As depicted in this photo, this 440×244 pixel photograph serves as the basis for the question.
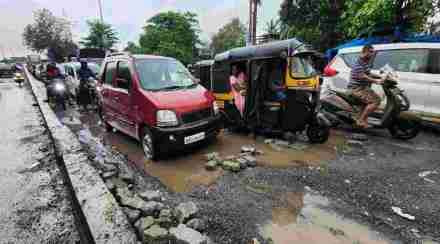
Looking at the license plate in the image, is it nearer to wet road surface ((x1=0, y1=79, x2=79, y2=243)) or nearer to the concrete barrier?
the concrete barrier

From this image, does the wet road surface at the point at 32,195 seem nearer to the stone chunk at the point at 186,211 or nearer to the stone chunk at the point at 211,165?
the stone chunk at the point at 186,211

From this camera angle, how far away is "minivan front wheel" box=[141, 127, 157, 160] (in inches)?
152

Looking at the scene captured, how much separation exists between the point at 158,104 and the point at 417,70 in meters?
5.44

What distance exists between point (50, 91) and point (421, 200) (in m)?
10.9

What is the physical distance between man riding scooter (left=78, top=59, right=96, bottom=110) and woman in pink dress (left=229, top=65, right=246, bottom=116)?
6.29 meters

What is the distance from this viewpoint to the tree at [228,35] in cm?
3872

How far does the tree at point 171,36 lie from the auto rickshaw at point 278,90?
24102 mm

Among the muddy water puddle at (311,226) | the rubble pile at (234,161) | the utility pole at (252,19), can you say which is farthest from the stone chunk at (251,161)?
the utility pole at (252,19)

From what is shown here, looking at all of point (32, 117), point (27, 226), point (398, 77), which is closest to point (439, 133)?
point (398, 77)

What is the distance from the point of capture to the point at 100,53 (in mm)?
14086

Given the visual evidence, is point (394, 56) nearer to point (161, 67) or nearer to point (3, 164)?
point (161, 67)

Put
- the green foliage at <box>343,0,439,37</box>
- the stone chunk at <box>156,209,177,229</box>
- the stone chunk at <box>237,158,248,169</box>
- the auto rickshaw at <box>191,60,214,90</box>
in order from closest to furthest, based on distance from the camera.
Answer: the stone chunk at <box>156,209,177,229</box> → the stone chunk at <box>237,158,248,169</box> → the auto rickshaw at <box>191,60,214,90</box> → the green foliage at <box>343,0,439,37</box>

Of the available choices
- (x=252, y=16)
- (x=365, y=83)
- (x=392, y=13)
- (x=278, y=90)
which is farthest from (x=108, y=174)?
(x=252, y=16)


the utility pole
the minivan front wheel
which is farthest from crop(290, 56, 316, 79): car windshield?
the utility pole
